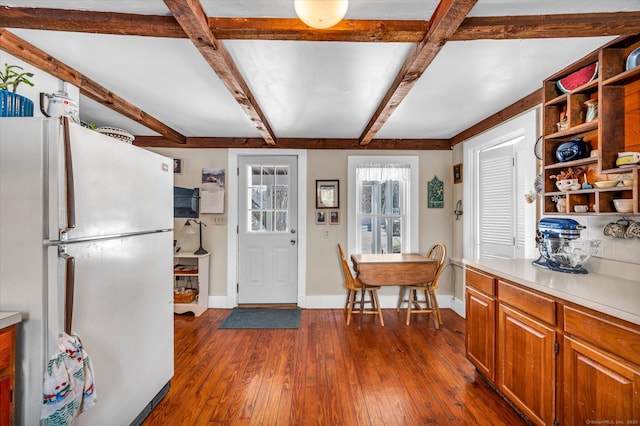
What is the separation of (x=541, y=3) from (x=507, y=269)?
5.00 feet

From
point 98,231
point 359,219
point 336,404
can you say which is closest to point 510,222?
point 359,219

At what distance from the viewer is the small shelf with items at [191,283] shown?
11.9 ft

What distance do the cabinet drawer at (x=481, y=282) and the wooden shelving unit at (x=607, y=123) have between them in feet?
2.14

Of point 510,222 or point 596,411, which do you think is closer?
point 596,411

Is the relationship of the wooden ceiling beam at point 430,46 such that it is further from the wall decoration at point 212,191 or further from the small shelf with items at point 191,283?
the small shelf with items at point 191,283

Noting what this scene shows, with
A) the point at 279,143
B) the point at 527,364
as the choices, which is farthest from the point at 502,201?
the point at 279,143

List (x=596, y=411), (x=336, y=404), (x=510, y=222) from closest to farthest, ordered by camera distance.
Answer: (x=596, y=411), (x=336, y=404), (x=510, y=222)

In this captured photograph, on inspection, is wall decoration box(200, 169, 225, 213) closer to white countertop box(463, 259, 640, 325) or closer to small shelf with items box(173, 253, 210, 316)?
small shelf with items box(173, 253, 210, 316)

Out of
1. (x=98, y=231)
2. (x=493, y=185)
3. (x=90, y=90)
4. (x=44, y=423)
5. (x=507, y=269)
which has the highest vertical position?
(x=90, y=90)

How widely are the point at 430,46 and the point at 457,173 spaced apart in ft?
8.41

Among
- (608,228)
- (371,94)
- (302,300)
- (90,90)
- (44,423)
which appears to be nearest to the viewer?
(44,423)

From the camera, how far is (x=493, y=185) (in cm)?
312

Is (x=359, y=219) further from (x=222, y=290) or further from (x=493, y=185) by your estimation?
(x=222, y=290)

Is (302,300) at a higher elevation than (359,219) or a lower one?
lower
